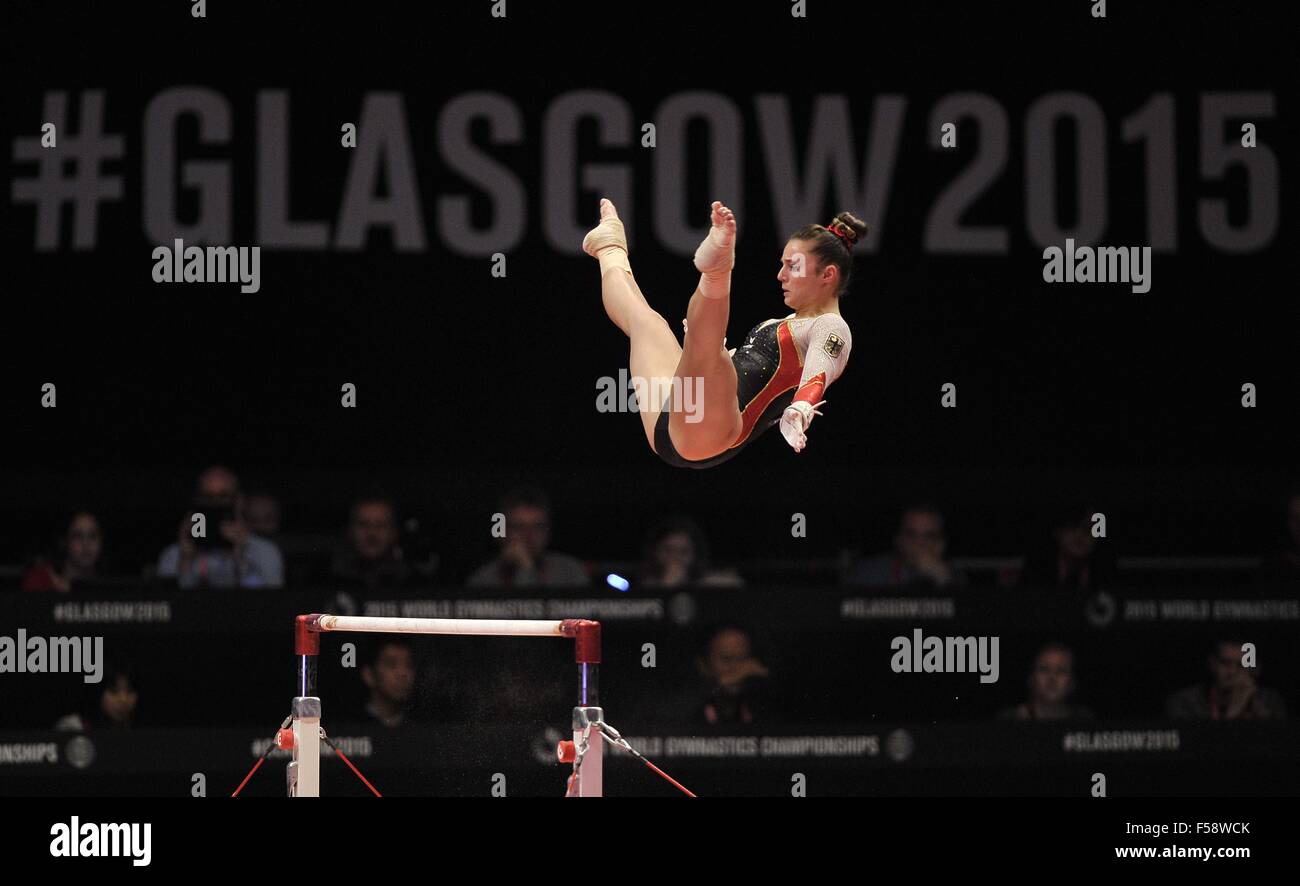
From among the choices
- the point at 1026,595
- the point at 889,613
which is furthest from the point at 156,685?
the point at 1026,595

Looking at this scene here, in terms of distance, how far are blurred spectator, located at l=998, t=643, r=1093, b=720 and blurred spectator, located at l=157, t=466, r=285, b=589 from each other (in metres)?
3.69

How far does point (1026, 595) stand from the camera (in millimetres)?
9500

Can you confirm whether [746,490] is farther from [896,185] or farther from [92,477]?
[92,477]

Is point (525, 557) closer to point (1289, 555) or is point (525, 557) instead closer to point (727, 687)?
point (727, 687)

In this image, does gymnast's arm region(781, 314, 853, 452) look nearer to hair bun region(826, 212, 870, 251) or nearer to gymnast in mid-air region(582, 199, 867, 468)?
gymnast in mid-air region(582, 199, 867, 468)

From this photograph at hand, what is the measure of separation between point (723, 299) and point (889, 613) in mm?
3025

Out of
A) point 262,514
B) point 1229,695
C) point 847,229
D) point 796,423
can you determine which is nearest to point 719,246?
point 796,423

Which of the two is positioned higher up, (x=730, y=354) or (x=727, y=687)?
(x=730, y=354)

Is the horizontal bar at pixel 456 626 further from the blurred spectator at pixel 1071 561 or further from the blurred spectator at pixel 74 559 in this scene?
the blurred spectator at pixel 1071 561

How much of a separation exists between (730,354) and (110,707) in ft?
12.4

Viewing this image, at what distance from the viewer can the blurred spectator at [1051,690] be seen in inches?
375

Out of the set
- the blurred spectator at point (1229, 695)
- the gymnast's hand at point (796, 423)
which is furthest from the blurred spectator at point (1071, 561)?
the gymnast's hand at point (796, 423)

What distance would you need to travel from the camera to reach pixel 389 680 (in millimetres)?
9250

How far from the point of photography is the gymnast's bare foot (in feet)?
21.8
